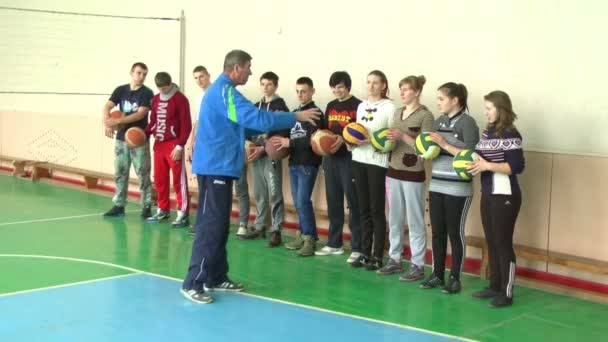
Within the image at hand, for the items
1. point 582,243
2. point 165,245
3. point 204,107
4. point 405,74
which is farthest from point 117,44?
point 582,243

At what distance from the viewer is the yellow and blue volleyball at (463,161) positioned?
5698 millimetres

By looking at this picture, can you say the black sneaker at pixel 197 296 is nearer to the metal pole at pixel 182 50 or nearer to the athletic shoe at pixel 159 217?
the athletic shoe at pixel 159 217

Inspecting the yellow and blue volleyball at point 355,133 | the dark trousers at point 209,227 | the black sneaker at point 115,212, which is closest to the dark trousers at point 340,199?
the yellow and blue volleyball at point 355,133

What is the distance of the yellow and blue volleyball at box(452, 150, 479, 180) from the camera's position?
18.7 ft

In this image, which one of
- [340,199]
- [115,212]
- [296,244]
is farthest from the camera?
[115,212]

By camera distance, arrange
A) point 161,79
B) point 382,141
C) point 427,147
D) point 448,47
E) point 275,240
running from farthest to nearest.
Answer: point 161,79, point 275,240, point 448,47, point 382,141, point 427,147

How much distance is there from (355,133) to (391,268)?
127cm

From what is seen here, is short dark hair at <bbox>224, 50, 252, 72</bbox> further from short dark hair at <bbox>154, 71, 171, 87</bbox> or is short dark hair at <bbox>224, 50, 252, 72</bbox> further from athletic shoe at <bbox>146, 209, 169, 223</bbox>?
athletic shoe at <bbox>146, 209, 169, 223</bbox>

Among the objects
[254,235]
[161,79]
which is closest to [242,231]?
[254,235]

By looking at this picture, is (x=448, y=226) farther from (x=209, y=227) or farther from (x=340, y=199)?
(x=209, y=227)

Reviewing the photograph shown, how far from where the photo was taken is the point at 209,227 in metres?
5.66

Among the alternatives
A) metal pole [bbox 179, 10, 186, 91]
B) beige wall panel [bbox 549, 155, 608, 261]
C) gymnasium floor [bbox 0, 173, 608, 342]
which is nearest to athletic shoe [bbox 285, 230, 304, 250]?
gymnasium floor [bbox 0, 173, 608, 342]

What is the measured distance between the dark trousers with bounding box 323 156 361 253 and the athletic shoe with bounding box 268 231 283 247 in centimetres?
59

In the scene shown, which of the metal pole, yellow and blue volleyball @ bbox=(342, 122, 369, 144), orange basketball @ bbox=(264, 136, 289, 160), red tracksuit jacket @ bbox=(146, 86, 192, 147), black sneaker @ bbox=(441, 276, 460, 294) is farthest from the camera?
the metal pole
